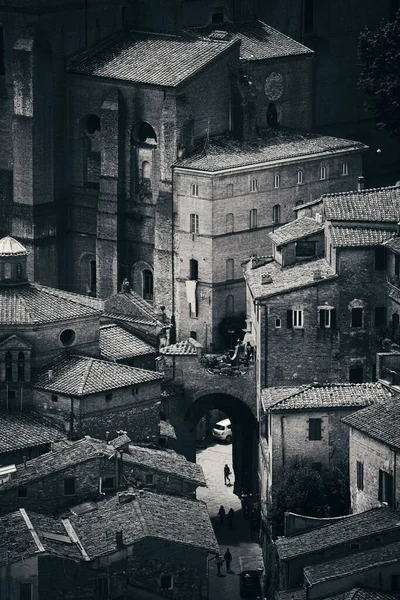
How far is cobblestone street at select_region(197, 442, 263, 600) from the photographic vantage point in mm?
140500

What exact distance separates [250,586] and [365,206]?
17583 millimetres

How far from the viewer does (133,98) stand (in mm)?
159750

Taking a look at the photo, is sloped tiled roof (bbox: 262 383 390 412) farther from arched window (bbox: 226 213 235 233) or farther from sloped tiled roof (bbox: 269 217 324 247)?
arched window (bbox: 226 213 235 233)

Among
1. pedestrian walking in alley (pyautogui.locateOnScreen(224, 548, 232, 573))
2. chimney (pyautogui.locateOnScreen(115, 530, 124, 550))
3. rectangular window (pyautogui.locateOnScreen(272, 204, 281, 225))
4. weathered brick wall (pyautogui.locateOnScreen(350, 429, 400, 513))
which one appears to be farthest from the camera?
rectangular window (pyautogui.locateOnScreen(272, 204, 281, 225))

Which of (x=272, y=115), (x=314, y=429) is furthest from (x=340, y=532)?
(x=272, y=115)

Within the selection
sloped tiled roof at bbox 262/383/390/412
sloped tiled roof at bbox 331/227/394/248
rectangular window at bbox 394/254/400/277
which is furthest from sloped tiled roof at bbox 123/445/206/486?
rectangular window at bbox 394/254/400/277

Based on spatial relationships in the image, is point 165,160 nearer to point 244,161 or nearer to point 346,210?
point 244,161

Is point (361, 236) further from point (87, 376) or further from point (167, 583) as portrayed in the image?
point (167, 583)

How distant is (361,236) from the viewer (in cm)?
14525

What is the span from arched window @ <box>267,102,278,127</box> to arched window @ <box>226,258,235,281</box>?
9550 millimetres

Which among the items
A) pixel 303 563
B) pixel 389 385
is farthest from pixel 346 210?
pixel 303 563

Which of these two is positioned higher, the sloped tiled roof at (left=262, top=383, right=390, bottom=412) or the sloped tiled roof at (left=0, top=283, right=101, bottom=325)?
the sloped tiled roof at (left=0, top=283, right=101, bottom=325)

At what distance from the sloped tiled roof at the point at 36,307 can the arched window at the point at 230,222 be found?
10863 millimetres

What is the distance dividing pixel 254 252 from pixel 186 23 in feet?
48.0
